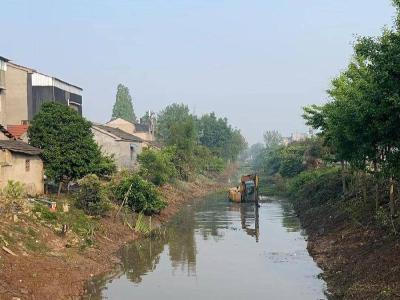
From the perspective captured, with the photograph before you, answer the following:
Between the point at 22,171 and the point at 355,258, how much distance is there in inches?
745

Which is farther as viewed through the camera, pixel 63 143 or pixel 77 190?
pixel 77 190

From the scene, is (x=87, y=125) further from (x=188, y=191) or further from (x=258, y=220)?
(x=188, y=191)

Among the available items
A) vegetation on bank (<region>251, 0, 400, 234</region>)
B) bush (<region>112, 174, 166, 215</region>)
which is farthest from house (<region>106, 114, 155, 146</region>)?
bush (<region>112, 174, 166, 215</region>)

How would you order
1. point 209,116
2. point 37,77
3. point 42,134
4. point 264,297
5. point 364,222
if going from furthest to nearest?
1. point 209,116
2. point 37,77
3. point 42,134
4. point 364,222
5. point 264,297

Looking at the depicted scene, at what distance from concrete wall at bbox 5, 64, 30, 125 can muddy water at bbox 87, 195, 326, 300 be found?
813 inches

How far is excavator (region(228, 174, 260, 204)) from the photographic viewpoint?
166 ft

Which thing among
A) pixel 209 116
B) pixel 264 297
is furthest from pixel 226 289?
pixel 209 116

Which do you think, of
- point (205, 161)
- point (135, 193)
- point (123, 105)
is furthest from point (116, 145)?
point (123, 105)

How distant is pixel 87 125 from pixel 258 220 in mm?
14632

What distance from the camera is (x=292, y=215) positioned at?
4069 cm

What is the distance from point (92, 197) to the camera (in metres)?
29.1

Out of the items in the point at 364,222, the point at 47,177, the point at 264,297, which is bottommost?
the point at 264,297

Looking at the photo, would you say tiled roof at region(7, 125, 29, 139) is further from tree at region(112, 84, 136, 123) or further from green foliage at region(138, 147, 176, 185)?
tree at region(112, 84, 136, 123)

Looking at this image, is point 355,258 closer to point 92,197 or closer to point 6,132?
point 92,197
